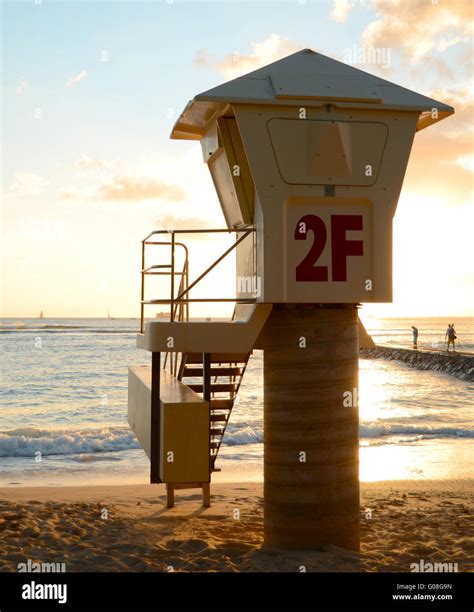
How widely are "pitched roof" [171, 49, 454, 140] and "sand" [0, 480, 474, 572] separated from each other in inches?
200

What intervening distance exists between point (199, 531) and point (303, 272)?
4.38 meters

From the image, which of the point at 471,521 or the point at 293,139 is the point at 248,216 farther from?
the point at 471,521

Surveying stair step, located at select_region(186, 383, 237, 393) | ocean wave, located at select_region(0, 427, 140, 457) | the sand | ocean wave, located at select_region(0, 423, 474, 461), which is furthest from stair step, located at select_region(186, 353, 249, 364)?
ocean wave, located at select_region(0, 427, 140, 457)

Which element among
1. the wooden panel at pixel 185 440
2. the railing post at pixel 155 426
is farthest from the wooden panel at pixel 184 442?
the railing post at pixel 155 426

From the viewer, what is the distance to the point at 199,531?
423 inches

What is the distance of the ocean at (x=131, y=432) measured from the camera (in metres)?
18.5

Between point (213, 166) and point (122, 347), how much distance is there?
2424 inches

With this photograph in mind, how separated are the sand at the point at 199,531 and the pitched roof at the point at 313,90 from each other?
5069 mm

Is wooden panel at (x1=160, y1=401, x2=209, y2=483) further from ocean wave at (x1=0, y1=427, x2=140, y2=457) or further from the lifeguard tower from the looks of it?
ocean wave at (x1=0, y1=427, x2=140, y2=457)

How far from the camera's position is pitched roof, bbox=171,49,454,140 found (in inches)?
329

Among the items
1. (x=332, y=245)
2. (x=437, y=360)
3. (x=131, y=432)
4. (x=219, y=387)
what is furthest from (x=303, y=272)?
(x=437, y=360)

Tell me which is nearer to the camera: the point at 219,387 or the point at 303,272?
the point at 303,272

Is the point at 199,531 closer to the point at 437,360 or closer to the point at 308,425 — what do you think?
the point at 308,425

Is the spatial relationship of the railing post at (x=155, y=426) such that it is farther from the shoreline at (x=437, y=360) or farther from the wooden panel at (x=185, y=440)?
the shoreline at (x=437, y=360)
